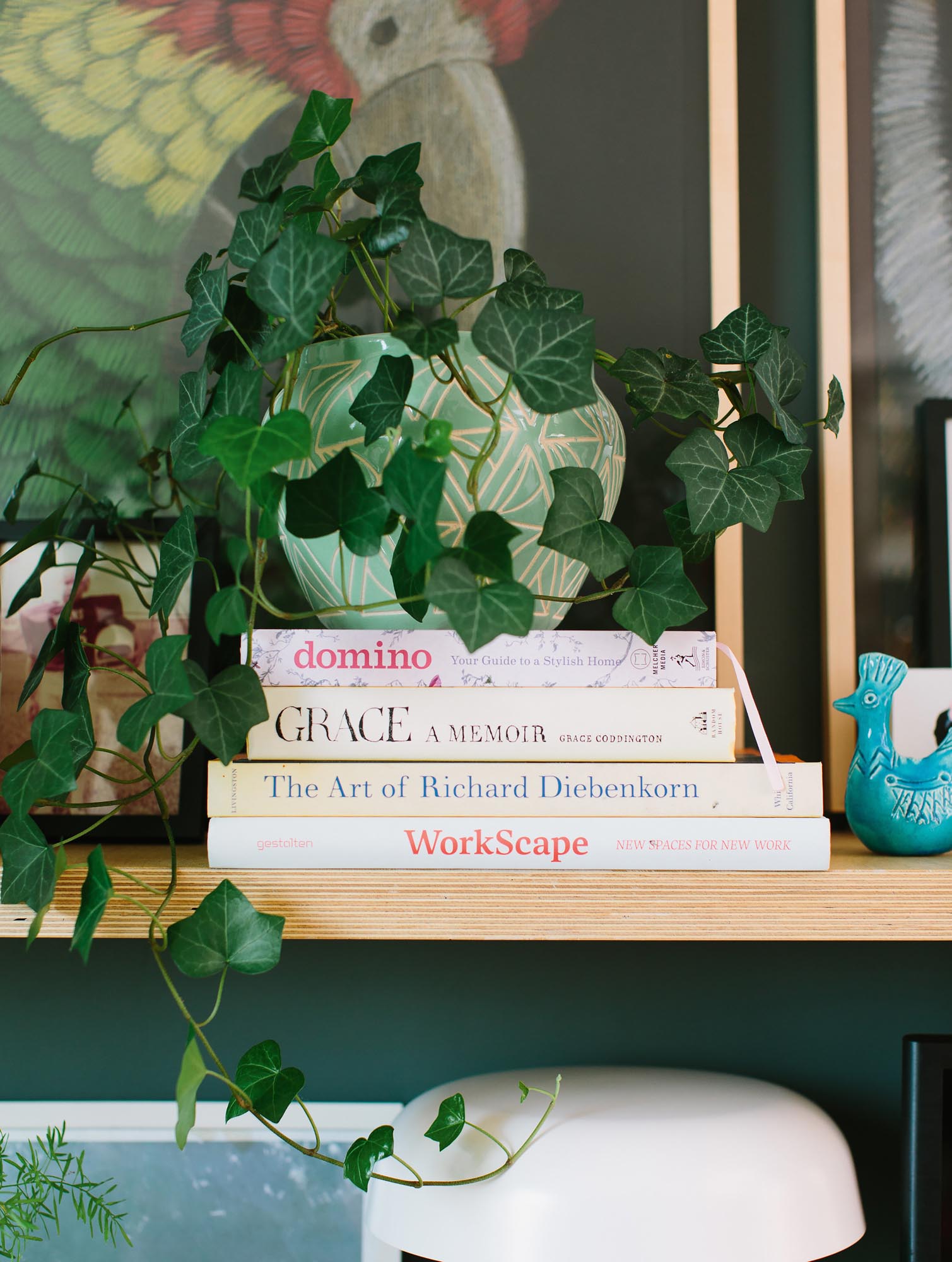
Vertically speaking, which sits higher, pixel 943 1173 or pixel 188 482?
pixel 188 482

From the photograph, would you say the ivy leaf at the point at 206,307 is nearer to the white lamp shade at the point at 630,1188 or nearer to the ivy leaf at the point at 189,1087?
the ivy leaf at the point at 189,1087

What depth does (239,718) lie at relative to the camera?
0.57 meters

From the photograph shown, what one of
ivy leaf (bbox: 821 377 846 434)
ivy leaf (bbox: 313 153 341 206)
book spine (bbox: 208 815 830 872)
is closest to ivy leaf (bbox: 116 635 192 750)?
book spine (bbox: 208 815 830 872)

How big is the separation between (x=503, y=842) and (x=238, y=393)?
1.04 ft

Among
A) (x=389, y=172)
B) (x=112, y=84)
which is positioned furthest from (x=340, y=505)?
(x=112, y=84)

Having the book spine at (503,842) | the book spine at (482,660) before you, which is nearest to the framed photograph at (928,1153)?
the book spine at (503,842)

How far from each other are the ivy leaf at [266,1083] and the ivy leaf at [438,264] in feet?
1.52

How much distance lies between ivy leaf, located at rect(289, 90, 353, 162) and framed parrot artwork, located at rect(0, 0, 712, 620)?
25 centimetres

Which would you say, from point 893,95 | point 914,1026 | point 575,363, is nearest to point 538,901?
point 575,363

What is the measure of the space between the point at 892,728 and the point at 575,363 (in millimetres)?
488

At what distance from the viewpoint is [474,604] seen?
0.53 m

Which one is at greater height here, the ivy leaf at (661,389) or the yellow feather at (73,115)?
the yellow feather at (73,115)

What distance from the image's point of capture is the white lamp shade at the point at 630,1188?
23.5 inches

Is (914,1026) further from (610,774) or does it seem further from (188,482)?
(188,482)
